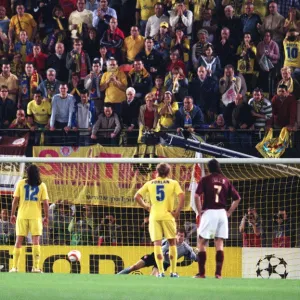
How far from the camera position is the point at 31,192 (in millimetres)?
16375

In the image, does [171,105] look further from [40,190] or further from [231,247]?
[40,190]

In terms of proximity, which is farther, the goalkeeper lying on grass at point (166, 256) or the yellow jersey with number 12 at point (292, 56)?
the yellow jersey with number 12 at point (292, 56)

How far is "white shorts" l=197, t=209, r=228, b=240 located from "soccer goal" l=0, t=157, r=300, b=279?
12.0 ft

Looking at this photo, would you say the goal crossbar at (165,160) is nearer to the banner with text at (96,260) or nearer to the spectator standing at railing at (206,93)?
the banner with text at (96,260)

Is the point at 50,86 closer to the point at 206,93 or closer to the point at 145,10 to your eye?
the point at 145,10

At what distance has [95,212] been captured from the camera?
1995 centimetres

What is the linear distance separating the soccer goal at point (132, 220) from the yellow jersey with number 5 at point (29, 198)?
9.08 feet

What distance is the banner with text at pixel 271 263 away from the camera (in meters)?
18.8

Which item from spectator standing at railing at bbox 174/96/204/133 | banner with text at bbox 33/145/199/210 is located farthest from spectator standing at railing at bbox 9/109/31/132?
spectator standing at railing at bbox 174/96/204/133

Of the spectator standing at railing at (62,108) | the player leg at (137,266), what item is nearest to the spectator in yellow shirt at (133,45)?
the spectator standing at railing at (62,108)

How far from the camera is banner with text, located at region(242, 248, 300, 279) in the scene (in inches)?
741

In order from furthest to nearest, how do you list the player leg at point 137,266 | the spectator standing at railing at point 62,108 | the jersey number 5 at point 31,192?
1. the spectator standing at railing at point 62,108
2. the player leg at point 137,266
3. the jersey number 5 at point 31,192

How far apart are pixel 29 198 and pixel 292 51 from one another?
24.8ft

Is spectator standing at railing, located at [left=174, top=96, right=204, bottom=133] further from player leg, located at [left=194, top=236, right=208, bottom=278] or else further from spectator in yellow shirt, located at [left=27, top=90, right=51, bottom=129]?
player leg, located at [left=194, top=236, right=208, bottom=278]
